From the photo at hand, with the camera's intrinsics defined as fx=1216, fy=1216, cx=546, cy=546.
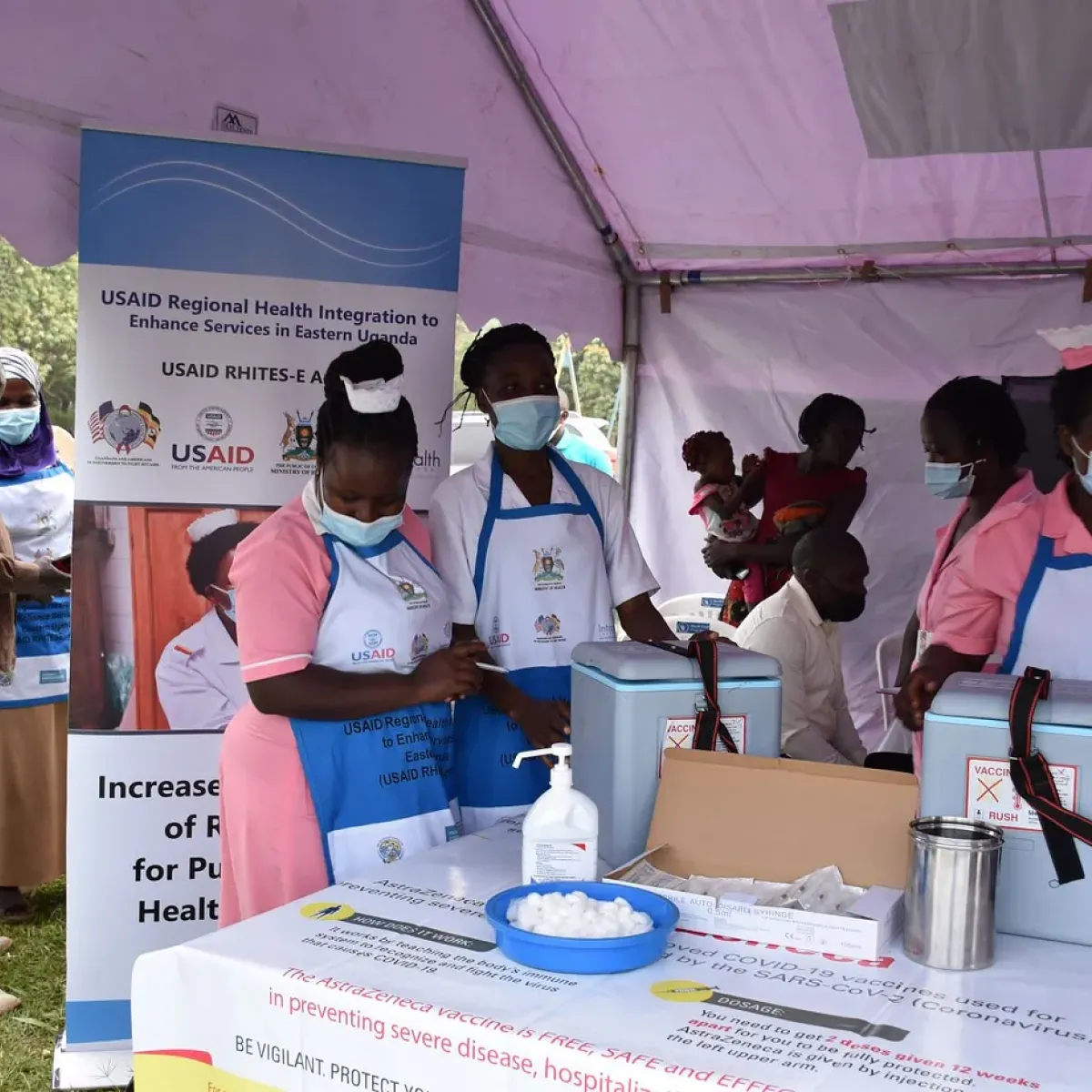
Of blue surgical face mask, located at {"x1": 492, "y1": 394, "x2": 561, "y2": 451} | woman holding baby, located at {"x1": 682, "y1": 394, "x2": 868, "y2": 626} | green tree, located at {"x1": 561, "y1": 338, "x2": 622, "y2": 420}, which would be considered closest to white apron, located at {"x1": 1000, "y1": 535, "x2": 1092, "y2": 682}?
blue surgical face mask, located at {"x1": 492, "y1": 394, "x2": 561, "y2": 451}

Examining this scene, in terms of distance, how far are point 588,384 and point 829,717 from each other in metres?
19.5

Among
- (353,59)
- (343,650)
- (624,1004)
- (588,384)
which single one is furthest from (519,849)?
(588,384)

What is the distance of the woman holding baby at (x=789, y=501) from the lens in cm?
450

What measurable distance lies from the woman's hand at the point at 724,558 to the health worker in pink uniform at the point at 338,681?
8.66ft

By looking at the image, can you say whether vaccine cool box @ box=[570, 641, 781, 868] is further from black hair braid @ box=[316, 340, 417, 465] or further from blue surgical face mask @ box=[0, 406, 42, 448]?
blue surgical face mask @ box=[0, 406, 42, 448]

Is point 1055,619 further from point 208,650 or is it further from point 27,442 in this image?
point 27,442

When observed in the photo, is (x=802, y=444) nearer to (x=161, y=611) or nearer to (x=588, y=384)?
(x=161, y=611)

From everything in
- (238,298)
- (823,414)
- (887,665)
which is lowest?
(887,665)

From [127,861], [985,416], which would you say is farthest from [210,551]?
[985,416]

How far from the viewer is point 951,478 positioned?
318cm

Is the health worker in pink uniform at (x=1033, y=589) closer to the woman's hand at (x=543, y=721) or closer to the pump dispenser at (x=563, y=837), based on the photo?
the woman's hand at (x=543, y=721)

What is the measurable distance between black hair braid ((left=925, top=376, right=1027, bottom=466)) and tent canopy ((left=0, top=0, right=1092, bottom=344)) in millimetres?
1047

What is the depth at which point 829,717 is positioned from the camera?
3.38 m

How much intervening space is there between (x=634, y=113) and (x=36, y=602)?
2.62 meters
